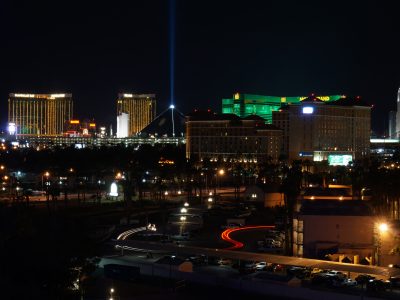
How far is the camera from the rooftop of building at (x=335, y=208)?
2528 cm

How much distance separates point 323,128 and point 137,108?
8816cm

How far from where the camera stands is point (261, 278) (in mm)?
19734

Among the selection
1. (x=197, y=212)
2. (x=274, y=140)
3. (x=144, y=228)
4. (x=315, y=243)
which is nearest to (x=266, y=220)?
(x=197, y=212)

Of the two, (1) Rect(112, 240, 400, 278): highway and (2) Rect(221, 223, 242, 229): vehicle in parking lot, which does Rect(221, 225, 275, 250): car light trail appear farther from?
(1) Rect(112, 240, 400, 278): highway

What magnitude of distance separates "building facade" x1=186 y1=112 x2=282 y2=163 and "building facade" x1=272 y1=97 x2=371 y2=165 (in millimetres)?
3476

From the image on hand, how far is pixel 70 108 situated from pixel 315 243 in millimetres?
155553

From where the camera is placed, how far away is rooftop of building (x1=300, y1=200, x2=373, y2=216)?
25.3 meters

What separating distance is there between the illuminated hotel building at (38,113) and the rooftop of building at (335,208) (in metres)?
148

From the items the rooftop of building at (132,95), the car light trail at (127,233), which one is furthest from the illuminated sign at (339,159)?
the rooftop of building at (132,95)

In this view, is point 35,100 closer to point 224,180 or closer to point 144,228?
point 224,180

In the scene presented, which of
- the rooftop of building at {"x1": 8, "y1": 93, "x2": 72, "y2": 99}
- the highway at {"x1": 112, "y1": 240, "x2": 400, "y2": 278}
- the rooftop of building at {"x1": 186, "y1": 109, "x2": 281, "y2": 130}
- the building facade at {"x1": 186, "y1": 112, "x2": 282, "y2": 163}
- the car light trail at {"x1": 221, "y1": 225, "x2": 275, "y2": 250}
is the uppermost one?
the rooftop of building at {"x1": 8, "y1": 93, "x2": 72, "y2": 99}

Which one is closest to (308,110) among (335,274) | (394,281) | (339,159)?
(339,159)

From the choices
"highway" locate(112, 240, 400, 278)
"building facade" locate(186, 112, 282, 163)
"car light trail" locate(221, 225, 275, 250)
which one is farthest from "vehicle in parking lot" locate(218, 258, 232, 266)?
"building facade" locate(186, 112, 282, 163)

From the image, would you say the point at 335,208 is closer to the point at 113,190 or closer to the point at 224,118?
the point at 113,190
